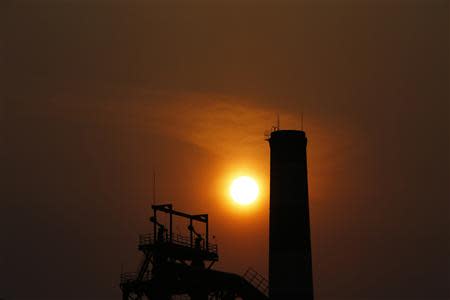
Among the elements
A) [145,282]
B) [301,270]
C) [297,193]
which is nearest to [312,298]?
[301,270]

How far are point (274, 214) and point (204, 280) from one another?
21.1ft

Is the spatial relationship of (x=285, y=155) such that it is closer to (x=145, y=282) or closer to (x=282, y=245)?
(x=282, y=245)

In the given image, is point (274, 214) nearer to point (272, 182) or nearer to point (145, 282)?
point (272, 182)

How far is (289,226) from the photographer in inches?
2429

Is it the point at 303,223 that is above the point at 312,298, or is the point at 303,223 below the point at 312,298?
above

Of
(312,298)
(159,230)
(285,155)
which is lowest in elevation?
(312,298)

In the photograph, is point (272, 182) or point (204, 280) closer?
point (204, 280)

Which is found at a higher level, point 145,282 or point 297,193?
point 297,193

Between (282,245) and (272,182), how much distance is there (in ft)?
13.4

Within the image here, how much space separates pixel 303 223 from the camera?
203ft

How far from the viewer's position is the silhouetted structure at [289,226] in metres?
60.9

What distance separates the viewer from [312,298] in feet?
201

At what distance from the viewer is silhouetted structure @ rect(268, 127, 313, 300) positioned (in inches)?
2399

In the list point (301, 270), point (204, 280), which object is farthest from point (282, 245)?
point (204, 280)
